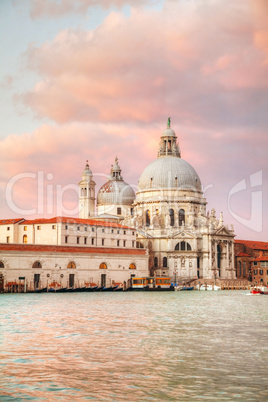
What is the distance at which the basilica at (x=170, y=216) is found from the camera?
80.1m

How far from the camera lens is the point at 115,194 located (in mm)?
94688

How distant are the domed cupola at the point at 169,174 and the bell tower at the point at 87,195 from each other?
7197 mm

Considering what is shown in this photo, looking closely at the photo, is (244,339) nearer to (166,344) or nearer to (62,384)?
(166,344)

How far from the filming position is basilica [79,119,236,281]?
80125 millimetres

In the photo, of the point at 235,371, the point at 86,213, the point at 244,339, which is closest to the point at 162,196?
the point at 86,213

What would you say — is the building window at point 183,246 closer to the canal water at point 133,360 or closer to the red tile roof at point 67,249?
the red tile roof at point 67,249

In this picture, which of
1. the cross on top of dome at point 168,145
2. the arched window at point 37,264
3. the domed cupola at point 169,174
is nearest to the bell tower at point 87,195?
the domed cupola at point 169,174

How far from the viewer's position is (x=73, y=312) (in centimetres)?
3056

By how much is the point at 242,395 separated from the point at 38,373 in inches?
179

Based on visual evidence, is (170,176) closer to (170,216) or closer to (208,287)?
(170,216)

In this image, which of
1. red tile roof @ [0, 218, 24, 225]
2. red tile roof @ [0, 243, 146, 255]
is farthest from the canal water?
red tile roof @ [0, 218, 24, 225]

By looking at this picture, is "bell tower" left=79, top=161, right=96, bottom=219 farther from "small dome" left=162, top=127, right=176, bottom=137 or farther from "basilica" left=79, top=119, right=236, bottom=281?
"small dome" left=162, top=127, right=176, bottom=137

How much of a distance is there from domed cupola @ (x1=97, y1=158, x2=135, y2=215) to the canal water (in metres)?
68.5

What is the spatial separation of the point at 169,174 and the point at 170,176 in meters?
0.34
